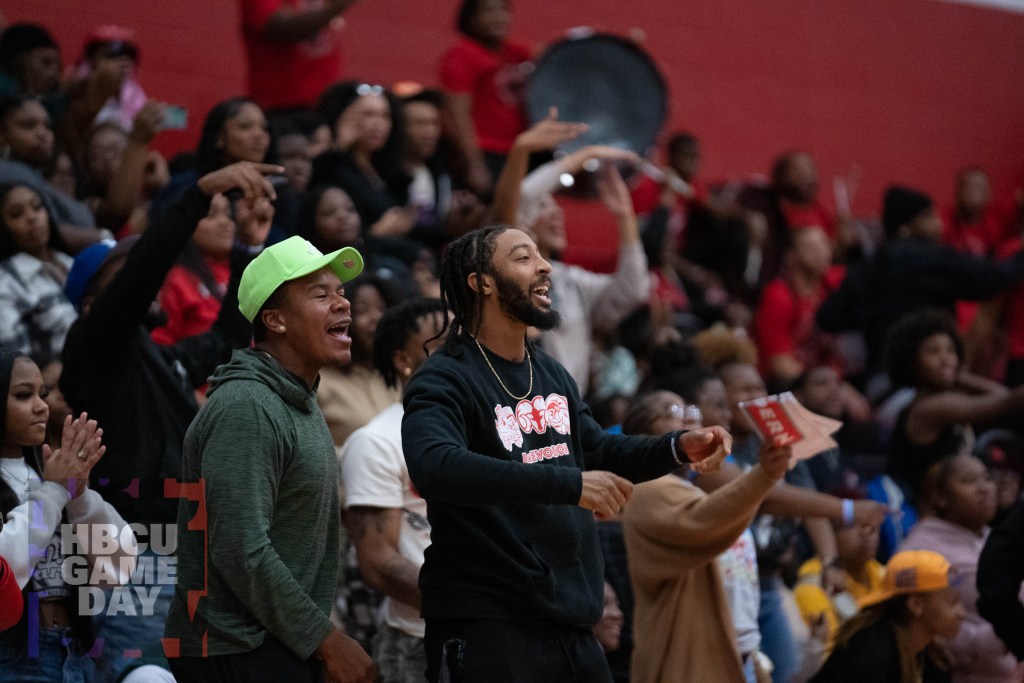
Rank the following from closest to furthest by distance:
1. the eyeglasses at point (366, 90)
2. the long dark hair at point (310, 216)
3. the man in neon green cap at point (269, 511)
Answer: the man in neon green cap at point (269, 511) → the long dark hair at point (310, 216) → the eyeglasses at point (366, 90)

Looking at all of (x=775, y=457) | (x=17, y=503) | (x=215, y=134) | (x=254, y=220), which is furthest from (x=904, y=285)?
(x=17, y=503)

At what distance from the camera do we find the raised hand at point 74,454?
4008mm

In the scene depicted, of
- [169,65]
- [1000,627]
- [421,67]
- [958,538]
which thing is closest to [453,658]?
[1000,627]

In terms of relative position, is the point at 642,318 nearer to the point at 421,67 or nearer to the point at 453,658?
the point at 421,67

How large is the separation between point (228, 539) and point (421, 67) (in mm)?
7455

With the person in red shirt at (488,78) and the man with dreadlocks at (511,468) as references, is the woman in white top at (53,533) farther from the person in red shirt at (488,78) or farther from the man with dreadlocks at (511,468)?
the person in red shirt at (488,78)

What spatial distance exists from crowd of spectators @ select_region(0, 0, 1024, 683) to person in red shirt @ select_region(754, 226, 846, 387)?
A: 0.02m

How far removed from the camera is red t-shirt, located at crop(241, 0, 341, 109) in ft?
27.9

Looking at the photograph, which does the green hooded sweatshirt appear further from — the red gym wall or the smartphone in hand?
the red gym wall

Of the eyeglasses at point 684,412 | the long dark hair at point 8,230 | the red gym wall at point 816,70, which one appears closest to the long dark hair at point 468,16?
the red gym wall at point 816,70

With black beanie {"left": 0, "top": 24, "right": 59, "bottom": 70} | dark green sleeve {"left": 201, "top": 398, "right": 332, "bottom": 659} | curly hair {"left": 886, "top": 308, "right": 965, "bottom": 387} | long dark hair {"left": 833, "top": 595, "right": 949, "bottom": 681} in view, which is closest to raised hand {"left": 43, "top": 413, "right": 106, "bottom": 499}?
dark green sleeve {"left": 201, "top": 398, "right": 332, "bottom": 659}

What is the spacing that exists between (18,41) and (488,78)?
2.75 meters

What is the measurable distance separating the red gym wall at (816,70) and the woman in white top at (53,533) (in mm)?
5971

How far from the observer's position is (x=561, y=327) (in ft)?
23.8
